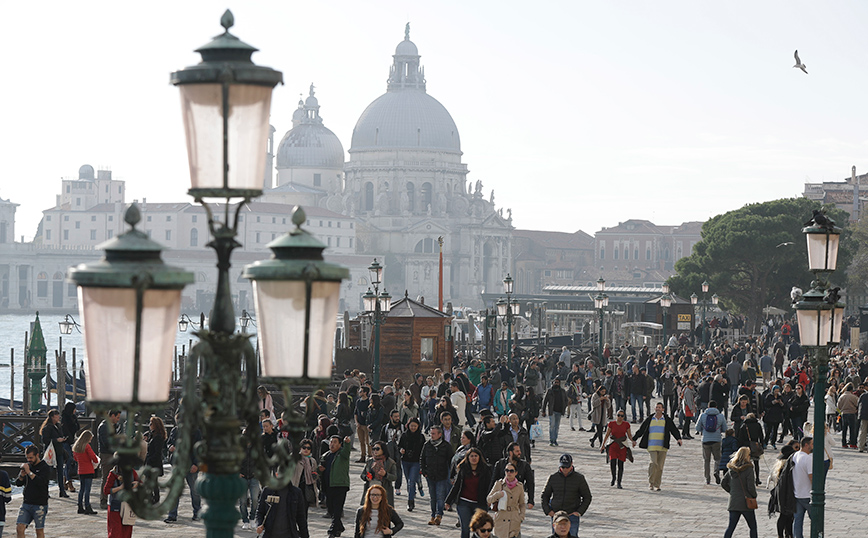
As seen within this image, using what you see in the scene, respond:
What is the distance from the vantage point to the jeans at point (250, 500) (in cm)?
1103

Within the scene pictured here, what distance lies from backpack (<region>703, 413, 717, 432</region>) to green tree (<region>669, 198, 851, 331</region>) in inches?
1461

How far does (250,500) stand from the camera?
37.9ft

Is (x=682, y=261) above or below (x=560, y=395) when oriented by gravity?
above

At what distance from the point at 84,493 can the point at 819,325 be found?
6633mm

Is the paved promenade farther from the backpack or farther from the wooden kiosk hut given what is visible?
the wooden kiosk hut

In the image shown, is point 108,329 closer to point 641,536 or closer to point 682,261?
point 641,536

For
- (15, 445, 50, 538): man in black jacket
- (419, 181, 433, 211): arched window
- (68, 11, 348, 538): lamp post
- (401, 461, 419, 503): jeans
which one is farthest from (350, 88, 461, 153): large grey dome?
(68, 11, 348, 538): lamp post

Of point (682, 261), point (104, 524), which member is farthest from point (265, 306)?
point (682, 261)

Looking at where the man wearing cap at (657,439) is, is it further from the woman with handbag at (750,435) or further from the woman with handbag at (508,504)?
the woman with handbag at (508,504)

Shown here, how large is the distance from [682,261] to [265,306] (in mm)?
50941

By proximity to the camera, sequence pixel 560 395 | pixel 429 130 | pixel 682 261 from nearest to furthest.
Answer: pixel 560 395
pixel 682 261
pixel 429 130

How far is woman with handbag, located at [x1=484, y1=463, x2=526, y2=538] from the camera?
8.71 meters

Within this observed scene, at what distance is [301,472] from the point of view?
10203 mm

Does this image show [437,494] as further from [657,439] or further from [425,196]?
[425,196]
